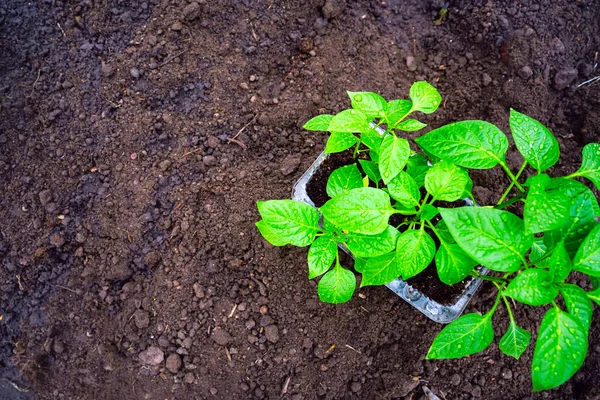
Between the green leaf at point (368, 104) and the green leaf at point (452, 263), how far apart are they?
50 cm

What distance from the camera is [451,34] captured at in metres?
2.69

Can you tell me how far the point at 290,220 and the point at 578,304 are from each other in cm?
90

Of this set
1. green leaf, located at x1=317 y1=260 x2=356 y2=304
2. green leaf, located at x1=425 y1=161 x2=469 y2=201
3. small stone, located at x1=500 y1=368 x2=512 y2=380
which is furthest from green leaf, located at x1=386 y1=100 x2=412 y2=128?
small stone, located at x1=500 y1=368 x2=512 y2=380

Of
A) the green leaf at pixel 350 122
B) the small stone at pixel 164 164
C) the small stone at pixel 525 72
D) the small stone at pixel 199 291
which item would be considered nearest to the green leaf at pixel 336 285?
the green leaf at pixel 350 122

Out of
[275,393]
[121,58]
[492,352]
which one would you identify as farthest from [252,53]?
[492,352]

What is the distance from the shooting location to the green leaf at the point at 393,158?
1.46 metres

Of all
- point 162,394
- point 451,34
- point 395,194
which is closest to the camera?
point 395,194

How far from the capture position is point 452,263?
1508 millimetres

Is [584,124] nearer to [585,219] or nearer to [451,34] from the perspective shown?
[451,34]

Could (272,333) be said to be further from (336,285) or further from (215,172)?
(215,172)

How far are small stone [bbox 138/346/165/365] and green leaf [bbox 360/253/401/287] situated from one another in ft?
3.70

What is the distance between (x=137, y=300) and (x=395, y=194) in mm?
1441

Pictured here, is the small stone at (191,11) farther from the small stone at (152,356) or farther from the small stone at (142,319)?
the small stone at (152,356)

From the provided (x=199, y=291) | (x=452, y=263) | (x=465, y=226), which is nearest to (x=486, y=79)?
(x=452, y=263)
